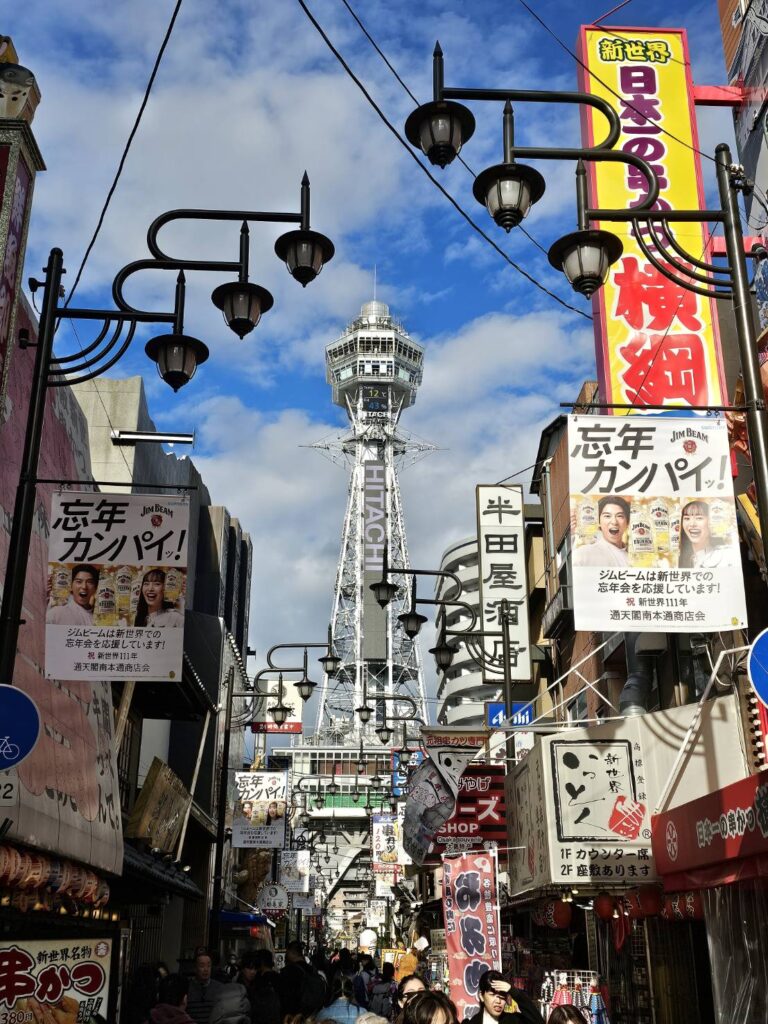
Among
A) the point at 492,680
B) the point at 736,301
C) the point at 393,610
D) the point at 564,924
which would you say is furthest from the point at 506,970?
the point at 393,610

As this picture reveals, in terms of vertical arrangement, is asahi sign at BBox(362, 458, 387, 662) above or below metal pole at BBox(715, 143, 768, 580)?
above

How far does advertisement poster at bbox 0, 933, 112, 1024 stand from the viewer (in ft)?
27.8

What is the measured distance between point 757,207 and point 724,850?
826 centimetres

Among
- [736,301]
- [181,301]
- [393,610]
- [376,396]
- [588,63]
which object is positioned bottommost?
[736,301]

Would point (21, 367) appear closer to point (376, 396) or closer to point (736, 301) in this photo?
point (736, 301)

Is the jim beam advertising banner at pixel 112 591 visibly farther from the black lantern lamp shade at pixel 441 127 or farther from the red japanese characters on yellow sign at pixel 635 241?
the red japanese characters on yellow sign at pixel 635 241

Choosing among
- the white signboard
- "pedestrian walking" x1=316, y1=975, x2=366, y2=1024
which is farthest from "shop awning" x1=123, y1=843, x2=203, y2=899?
the white signboard

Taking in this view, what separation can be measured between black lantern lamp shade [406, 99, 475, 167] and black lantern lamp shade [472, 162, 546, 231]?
0.41 m

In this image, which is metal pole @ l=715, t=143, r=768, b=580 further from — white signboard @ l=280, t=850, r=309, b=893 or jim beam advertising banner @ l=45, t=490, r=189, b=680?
white signboard @ l=280, t=850, r=309, b=893

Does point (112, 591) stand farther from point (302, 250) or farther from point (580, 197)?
point (580, 197)

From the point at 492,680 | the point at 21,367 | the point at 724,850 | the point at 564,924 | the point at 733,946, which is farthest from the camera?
the point at 492,680

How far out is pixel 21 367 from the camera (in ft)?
41.8

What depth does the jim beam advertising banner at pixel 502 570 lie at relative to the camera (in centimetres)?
3050

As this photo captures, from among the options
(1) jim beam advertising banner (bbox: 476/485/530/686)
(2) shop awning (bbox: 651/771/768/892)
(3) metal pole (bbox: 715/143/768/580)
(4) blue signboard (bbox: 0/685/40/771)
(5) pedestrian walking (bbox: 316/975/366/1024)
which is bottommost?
(5) pedestrian walking (bbox: 316/975/366/1024)
